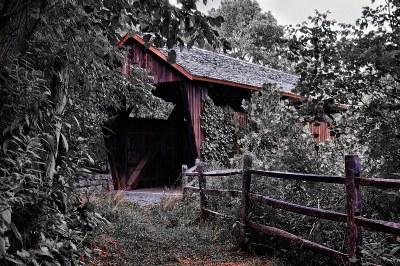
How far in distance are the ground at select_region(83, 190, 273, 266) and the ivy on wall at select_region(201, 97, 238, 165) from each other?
4452mm

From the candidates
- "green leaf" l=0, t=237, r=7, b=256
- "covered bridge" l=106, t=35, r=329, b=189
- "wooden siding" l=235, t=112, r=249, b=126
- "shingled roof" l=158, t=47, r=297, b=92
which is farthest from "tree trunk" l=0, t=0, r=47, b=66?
"wooden siding" l=235, t=112, r=249, b=126

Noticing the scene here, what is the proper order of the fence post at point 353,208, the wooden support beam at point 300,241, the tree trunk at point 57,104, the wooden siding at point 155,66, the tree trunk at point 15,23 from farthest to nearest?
the wooden siding at point 155,66
the wooden support beam at point 300,241
the fence post at point 353,208
the tree trunk at point 57,104
the tree trunk at point 15,23

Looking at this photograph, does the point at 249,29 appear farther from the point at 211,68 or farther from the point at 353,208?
the point at 353,208

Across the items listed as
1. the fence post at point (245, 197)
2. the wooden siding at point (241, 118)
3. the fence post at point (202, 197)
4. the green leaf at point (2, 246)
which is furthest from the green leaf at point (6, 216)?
the wooden siding at point (241, 118)

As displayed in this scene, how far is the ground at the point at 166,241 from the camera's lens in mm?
4848

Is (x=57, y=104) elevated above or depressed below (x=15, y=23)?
below

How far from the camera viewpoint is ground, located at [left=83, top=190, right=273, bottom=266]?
15.9 feet

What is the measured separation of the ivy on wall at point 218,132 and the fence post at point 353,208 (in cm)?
871

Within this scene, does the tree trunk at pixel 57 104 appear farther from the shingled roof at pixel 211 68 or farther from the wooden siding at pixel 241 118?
the wooden siding at pixel 241 118

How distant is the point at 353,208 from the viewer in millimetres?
3619

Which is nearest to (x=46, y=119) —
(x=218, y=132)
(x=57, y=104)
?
(x=57, y=104)

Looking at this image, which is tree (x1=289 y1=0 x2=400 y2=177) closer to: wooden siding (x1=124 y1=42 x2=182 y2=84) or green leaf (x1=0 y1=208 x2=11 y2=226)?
green leaf (x1=0 y1=208 x2=11 y2=226)

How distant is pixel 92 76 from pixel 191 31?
1800 mm

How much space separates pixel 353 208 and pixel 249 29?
2749cm
